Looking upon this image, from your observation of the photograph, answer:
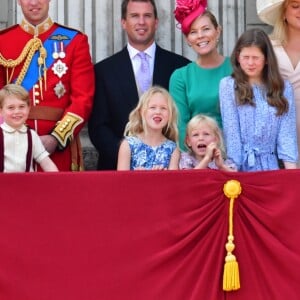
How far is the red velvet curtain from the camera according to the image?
15.4 ft

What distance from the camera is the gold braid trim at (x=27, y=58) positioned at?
5.68 m

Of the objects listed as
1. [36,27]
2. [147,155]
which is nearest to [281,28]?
[147,155]

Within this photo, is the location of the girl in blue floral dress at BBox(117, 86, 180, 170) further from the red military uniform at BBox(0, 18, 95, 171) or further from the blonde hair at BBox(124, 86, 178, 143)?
the red military uniform at BBox(0, 18, 95, 171)

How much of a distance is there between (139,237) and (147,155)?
2.36ft

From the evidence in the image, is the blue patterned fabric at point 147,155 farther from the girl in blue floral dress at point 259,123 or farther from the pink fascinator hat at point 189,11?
the pink fascinator hat at point 189,11

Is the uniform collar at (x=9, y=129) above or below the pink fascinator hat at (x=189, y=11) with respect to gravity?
below

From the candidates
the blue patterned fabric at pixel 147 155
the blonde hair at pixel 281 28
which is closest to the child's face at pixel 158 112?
the blue patterned fabric at pixel 147 155

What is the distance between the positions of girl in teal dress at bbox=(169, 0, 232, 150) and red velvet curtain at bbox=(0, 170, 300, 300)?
944 mm

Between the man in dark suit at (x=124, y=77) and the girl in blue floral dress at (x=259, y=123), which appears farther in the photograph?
the man in dark suit at (x=124, y=77)

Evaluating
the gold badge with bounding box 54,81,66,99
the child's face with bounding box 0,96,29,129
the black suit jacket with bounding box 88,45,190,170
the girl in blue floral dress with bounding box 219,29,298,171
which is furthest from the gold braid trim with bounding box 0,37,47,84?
the girl in blue floral dress with bounding box 219,29,298,171

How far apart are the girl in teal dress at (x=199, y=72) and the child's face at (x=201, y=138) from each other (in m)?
0.29

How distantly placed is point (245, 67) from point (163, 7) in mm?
1714

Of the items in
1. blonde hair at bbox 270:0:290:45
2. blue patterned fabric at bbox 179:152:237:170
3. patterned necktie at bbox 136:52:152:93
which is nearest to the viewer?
blue patterned fabric at bbox 179:152:237:170

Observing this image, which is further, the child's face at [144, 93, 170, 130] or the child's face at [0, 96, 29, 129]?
the child's face at [144, 93, 170, 130]
